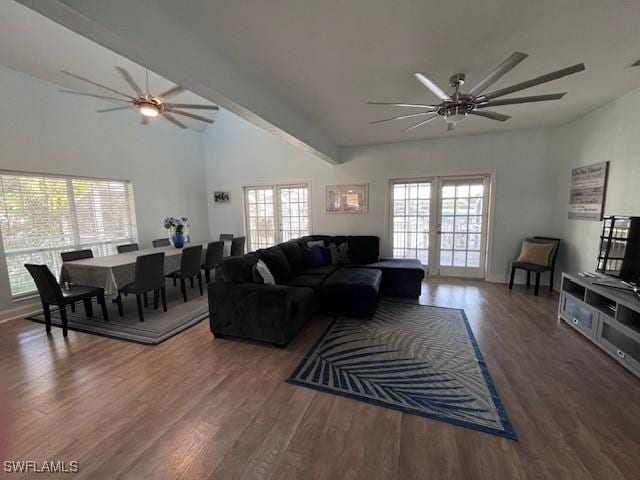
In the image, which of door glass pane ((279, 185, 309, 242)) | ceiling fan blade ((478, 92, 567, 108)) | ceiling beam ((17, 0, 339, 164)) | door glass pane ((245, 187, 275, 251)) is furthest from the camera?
door glass pane ((245, 187, 275, 251))

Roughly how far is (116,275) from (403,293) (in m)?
3.92

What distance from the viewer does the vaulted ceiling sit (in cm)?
162

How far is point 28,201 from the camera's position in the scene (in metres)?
3.68

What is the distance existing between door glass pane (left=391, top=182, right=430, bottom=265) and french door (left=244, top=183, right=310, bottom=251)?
193 centimetres

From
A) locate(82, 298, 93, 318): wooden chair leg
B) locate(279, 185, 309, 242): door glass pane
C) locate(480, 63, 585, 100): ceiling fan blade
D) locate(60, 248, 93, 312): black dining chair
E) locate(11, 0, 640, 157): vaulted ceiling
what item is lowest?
locate(82, 298, 93, 318): wooden chair leg

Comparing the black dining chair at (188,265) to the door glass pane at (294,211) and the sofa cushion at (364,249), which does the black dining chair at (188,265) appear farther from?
the sofa cushion at (364,249)

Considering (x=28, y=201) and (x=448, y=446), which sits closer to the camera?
(x=448, y=446)

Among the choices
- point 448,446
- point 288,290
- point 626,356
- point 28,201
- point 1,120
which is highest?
point 1,120

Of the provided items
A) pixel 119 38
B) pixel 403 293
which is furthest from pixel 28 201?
pixel 403 293

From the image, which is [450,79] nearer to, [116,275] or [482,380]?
[482,380]

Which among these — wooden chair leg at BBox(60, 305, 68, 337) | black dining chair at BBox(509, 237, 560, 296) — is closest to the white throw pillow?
wooden chair leg at BBox(60, 305, 68, 337)

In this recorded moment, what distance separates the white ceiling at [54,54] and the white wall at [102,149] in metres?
0.16

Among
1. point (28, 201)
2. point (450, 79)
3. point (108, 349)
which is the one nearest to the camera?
point (450, 79)

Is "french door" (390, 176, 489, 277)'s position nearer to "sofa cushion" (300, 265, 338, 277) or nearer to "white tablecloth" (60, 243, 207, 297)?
"sofa cushion" (300, 265, 338, 277)
